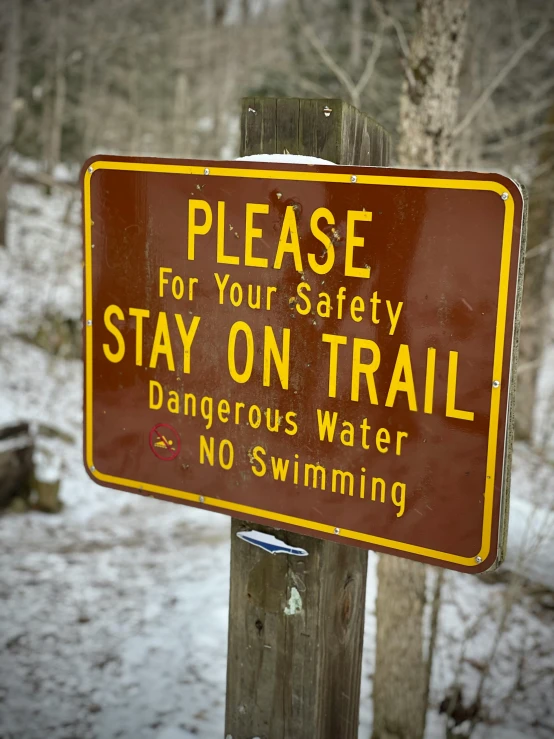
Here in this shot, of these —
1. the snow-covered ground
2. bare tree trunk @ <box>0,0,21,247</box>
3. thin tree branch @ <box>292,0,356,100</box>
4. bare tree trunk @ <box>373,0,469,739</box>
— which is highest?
bare tree trunk @ <box>0,0,21,247</box>

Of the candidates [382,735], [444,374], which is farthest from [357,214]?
[382,735]

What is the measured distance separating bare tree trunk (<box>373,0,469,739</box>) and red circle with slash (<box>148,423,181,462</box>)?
1.91m

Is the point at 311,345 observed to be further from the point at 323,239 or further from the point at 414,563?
the point at 414,563

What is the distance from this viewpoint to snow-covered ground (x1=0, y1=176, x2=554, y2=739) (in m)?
3.80

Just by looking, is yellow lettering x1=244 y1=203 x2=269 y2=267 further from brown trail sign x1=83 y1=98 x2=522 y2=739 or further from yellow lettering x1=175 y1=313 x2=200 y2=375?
yellow lettering x1=175 y1=313 x2=200 y2=375

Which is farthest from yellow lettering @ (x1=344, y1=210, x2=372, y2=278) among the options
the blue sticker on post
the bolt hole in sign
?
the blue sticker on post

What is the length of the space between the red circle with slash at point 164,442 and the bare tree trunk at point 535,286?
26.1 feet

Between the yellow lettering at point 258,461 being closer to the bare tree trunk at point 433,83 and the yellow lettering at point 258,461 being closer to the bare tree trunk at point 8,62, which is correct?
the bare tree trunk at point 433,83

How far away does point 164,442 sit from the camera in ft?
6.13

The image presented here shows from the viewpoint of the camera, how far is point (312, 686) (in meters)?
1.79

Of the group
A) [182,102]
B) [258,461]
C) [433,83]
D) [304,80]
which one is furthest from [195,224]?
[182,102]

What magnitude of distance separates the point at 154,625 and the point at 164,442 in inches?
127

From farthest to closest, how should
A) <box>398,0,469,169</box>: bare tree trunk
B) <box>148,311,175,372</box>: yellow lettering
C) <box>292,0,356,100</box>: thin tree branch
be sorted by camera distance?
<box>292,0,356,100</box>: thin tree branch → <box>398,0,469,169</box>: bare tree trunk → <box>148,311,175,372</box>: yellow lettering

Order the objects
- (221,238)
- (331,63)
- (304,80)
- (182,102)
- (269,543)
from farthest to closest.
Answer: (182,102)
(304,80)
(331,63)
(269,543)
(221,238)
